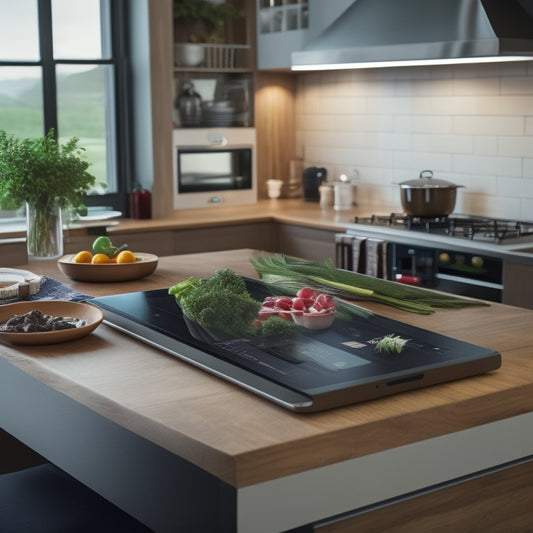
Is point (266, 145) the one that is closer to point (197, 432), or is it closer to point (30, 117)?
point (30, 117)

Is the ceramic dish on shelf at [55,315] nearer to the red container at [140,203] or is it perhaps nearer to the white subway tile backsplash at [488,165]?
the red container at [140,203]

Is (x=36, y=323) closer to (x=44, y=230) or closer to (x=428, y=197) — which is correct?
(x=44, y=230)

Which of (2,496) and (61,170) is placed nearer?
(2,496)

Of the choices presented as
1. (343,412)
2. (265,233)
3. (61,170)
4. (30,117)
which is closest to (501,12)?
(265,233)

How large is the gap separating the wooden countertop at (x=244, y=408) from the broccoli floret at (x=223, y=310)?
14 cm

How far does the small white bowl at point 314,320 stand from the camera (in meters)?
2.21

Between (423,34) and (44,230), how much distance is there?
2.07 m

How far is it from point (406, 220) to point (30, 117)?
2.16 metres

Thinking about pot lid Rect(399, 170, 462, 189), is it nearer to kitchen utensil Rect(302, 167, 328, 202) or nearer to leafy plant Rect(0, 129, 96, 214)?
kitchen utensil Rect(302, 167, 328, 202)

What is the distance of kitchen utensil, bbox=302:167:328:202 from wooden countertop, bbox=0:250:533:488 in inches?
138

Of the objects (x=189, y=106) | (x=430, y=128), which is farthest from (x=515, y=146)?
(x=189, y=106)

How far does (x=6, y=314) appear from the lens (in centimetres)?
247

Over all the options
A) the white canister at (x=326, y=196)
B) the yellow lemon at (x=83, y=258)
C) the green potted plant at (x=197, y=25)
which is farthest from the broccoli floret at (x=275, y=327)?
the green potted plant at (x=197, y=25)

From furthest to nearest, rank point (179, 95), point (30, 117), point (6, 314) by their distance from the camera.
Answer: point (179, 95)
point (30, 117)
point (6, 314)
